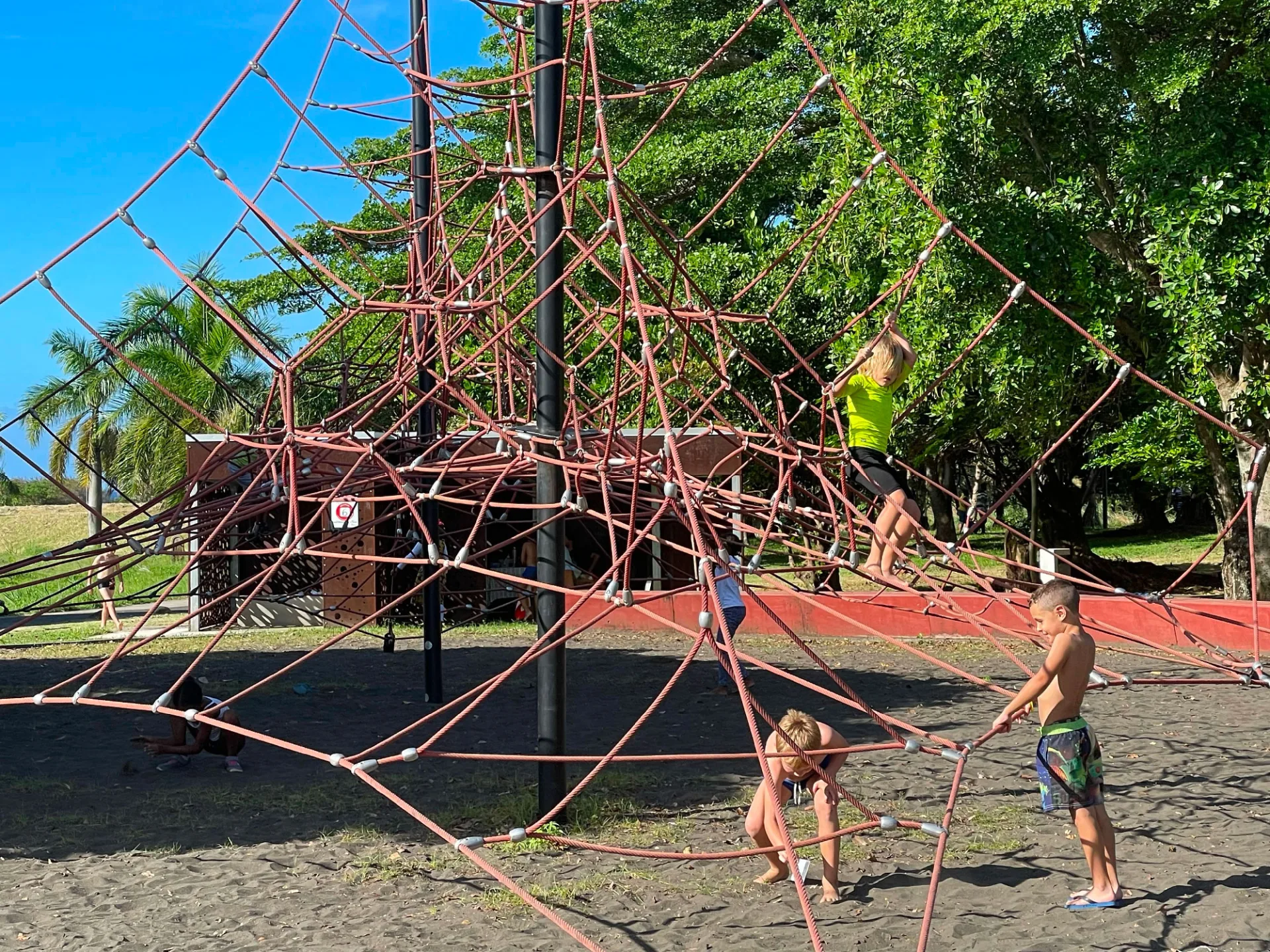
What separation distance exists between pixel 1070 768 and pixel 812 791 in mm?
896

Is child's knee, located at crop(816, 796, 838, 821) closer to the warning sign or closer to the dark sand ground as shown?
the dark sand ground

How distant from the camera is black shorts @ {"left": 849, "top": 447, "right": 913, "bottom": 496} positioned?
5500 millimetres

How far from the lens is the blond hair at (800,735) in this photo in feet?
14.1

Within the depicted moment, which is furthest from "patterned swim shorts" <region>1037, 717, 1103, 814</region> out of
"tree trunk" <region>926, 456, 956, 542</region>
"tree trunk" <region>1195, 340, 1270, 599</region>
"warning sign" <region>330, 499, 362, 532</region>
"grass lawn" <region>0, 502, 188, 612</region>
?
"grass lawn" <region>0, 502, 188, 612</region>

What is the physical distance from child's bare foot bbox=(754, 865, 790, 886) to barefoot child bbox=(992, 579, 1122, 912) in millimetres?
945

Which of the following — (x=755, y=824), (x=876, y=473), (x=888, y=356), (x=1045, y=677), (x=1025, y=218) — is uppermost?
(x=1025, y=218)

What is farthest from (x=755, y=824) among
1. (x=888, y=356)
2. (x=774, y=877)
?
(x=888, y=356)

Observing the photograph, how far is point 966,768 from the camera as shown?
6.17 meters

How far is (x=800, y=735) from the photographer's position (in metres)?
4.32

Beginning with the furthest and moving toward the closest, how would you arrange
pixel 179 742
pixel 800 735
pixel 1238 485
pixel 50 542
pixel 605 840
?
1. pixel 50 542
2. pixel 1238 485
3. pixel 179 742
4. pixel 605 840
5. pixel 800 735

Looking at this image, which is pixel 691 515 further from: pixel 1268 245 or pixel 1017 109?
pixel 1017 109

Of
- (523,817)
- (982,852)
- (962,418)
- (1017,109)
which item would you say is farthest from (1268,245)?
(523,817)

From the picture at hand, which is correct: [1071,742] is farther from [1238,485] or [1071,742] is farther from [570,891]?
[1238,485]

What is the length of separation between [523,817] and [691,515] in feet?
7.52
